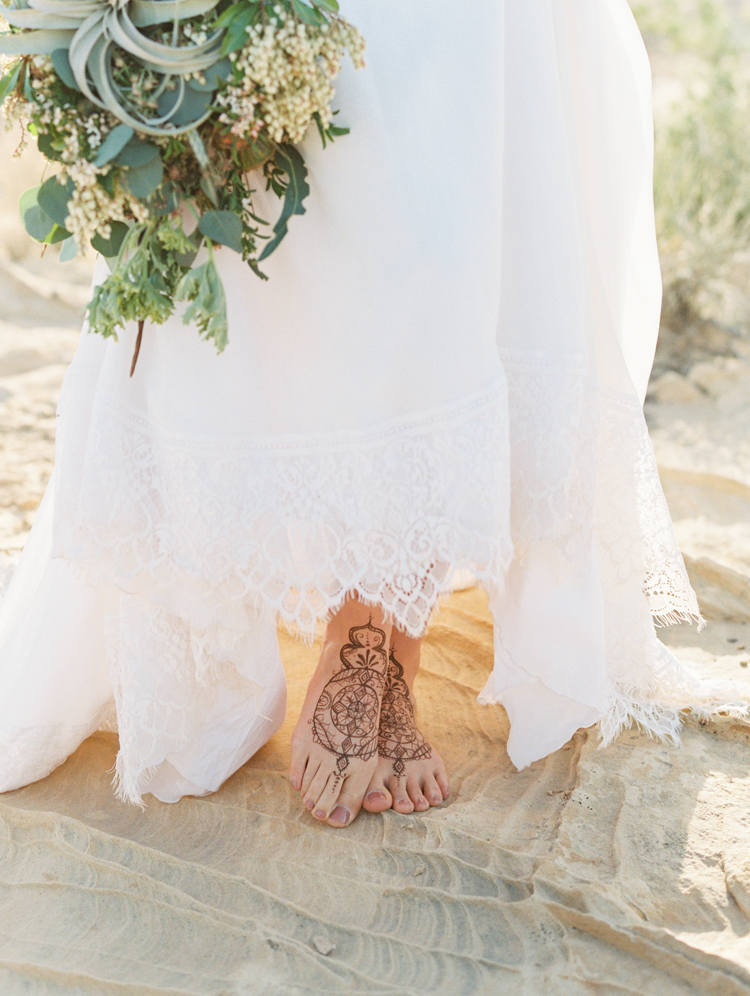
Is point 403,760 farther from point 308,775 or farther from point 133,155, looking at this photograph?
point 133,155

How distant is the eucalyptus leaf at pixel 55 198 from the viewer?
3.91 ft

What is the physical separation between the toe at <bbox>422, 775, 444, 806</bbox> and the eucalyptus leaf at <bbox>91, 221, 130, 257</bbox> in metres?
1.12

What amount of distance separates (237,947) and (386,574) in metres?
0.63

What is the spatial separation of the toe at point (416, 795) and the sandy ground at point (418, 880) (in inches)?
1.4

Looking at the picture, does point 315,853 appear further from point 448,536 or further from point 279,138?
point 279,138

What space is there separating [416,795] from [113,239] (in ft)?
3.69

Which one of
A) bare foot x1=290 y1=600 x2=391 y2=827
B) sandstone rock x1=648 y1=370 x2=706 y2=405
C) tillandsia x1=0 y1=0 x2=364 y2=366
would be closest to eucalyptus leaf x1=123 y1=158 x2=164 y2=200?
tillandsia x1=0 y1=0 x2=364 y2=366

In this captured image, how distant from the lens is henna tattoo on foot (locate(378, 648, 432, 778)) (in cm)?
173

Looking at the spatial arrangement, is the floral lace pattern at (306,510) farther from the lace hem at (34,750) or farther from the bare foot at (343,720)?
the lace hem at (34,750)

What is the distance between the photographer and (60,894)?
4.85 ft

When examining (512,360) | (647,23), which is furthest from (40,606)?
(647,23)

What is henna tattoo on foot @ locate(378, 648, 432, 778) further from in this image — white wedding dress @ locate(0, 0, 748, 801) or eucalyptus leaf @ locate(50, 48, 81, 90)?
eucalyptus leaf @ locate(50, 48, 81, 90)

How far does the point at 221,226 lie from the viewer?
3.93 ft

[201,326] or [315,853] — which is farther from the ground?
[201,326]
